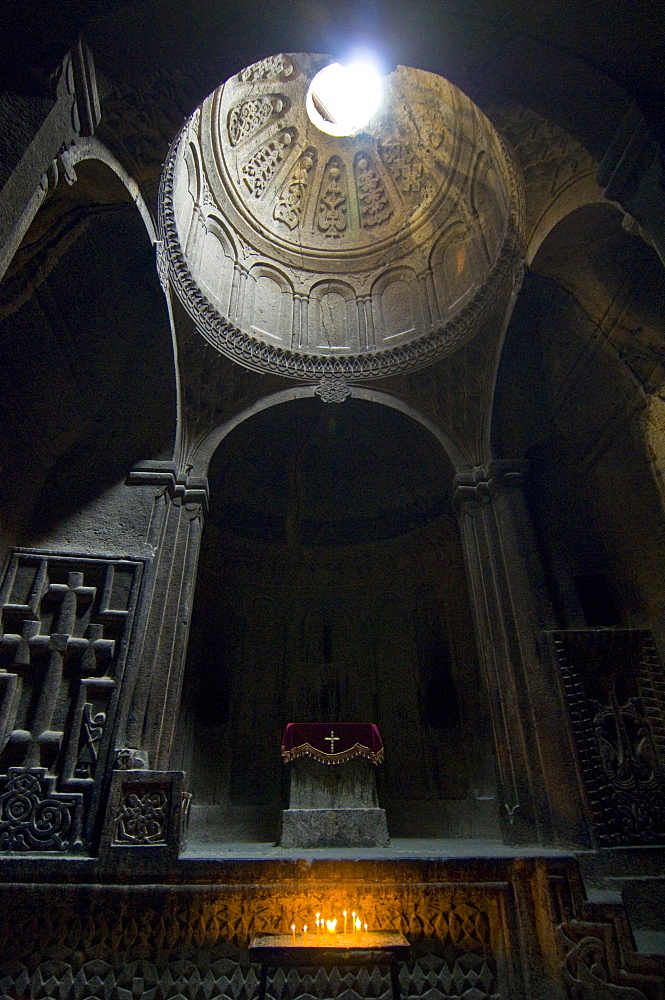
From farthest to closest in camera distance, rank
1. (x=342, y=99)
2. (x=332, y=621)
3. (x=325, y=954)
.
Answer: (x=342, y=99), (x=332, y=621), (x=325, y=954)

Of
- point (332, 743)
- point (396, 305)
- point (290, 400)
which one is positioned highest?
point (396, 305)

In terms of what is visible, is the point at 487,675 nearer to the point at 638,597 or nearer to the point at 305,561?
the point at 638,597

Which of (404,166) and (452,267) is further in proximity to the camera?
(404,166)

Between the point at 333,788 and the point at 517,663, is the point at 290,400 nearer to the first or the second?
the point at 517,663

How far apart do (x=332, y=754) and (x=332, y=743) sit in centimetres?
13

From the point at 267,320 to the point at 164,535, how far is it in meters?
4.11

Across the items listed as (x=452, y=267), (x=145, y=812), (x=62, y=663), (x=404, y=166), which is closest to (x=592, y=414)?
(x=452, y=267)

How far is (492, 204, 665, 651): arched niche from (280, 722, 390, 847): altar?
2.68 meters

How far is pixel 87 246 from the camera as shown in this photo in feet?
17.3

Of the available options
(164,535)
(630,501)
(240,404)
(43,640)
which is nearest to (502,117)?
(630,501)

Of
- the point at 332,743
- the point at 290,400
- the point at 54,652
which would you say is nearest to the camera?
the point at 54,652

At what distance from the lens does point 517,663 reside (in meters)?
5.77

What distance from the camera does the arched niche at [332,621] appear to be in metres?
7.52

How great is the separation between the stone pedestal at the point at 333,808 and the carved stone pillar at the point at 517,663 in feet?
4.37
